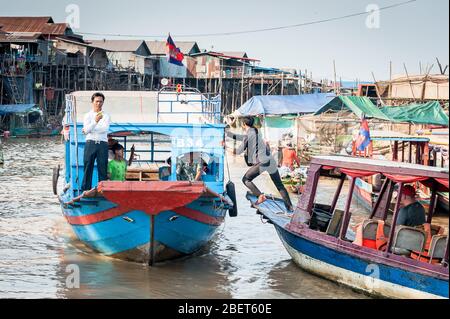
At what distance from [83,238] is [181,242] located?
161cm

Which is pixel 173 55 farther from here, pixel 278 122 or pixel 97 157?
pixel 278 122

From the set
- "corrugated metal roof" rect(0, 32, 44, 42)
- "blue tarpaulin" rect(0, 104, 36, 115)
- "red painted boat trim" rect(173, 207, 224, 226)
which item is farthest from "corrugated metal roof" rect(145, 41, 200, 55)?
"red painted boat trim" rect(173, 207, 224, 226)

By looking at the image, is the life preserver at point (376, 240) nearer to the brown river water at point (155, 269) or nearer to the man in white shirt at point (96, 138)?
the brown river water at point (155, 269)

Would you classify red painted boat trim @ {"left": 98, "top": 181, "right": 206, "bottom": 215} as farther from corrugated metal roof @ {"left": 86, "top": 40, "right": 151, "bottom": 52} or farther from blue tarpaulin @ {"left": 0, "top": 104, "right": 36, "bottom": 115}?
corrugated metal roof @ {"left": 86, "top": 40, "right": 151, "bottom": 52}

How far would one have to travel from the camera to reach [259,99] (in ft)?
98.3

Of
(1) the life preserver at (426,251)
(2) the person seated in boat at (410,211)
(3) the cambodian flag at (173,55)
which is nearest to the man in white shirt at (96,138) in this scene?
(2) the person seated in boat at (410,211)

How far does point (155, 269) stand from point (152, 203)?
1.34 meters

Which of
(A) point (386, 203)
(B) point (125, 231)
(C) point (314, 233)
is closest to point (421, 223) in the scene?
(A) point (386, 203)

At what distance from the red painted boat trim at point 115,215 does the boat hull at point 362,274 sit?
41.0 inches

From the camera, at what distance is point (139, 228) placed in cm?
947

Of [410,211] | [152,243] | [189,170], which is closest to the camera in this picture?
[410,211]

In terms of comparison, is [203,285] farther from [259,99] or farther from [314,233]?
[259,99]

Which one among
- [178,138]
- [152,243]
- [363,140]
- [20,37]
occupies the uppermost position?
[20,37]

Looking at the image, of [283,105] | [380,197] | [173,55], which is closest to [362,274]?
[380,197]
